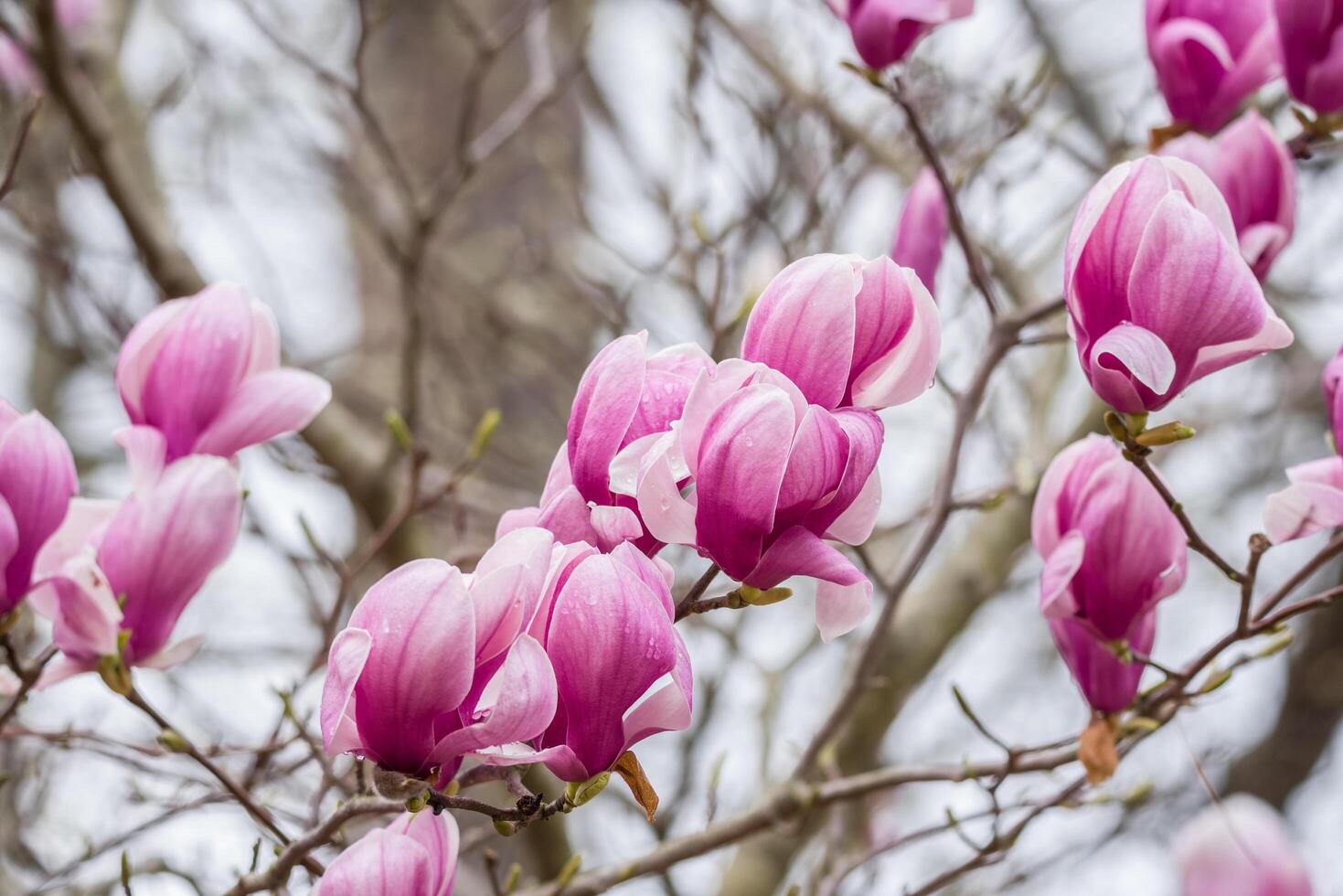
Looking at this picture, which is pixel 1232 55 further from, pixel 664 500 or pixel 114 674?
pixel 114 674

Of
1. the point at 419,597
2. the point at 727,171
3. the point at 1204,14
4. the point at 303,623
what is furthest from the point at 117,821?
the point at 1204,14

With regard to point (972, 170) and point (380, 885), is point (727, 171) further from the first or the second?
point (380, 885)

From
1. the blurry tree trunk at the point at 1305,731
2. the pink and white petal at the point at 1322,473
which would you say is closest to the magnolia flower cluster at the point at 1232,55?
the pink and white petal at the point at 1322,473

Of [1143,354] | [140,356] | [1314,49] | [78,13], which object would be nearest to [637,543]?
[1143,354]

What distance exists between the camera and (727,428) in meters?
0.57

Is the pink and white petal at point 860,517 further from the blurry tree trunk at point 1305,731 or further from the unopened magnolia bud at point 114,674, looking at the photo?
the blurry tree trunk at point 1305,731

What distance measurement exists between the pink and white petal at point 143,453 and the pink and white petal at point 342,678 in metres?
0.30

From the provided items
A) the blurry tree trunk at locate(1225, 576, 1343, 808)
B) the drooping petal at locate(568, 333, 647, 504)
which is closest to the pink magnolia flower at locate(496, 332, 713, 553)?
the drooping petal at locate(568, 333, 647, 504)

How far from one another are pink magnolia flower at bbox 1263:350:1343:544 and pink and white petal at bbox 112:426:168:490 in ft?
2.32

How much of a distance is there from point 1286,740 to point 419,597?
319 cm

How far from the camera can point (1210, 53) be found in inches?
37.7

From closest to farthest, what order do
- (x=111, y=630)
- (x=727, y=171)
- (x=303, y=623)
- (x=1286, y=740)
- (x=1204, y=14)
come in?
(x=111, y=630), (x=1204, y=14), (x=727, y=171), (x=303, y=623), (x=1286, y=740)

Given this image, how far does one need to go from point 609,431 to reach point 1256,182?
22.7 inches

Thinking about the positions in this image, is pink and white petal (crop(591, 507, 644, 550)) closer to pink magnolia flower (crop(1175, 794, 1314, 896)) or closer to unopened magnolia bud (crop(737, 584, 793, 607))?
unopened magnolia bud (crop(737, 584, 793, 607))
